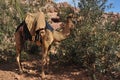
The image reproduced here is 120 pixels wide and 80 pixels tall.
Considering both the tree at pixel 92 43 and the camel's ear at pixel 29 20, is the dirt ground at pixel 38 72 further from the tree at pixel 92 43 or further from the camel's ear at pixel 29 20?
the camel's ear at pixel 29 20

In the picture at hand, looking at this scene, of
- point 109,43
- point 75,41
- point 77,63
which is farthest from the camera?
point 77,63

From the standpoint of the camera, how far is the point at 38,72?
13.3 metres

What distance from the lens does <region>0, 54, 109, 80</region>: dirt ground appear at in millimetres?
12695

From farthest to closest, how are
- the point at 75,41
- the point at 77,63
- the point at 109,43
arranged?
the point at 77,63 → the point at 75,41 → the point at 109,43

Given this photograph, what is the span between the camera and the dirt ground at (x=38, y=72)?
41.7 ft

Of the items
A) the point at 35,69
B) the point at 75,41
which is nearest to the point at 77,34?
the point at 75,41

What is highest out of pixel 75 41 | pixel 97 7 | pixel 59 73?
pixel 97 7

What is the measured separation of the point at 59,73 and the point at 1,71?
2182 mm

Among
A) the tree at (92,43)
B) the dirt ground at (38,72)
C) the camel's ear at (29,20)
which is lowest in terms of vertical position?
the dirt ground at (38,72)

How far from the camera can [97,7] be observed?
13352 mm

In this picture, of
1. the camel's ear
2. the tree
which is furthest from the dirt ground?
the camel's ear

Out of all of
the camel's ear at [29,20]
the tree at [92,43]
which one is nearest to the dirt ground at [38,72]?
the tree at [92,43]

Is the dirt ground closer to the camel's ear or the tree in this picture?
the tree

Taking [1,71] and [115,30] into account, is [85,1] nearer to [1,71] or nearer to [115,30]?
[115,30]
